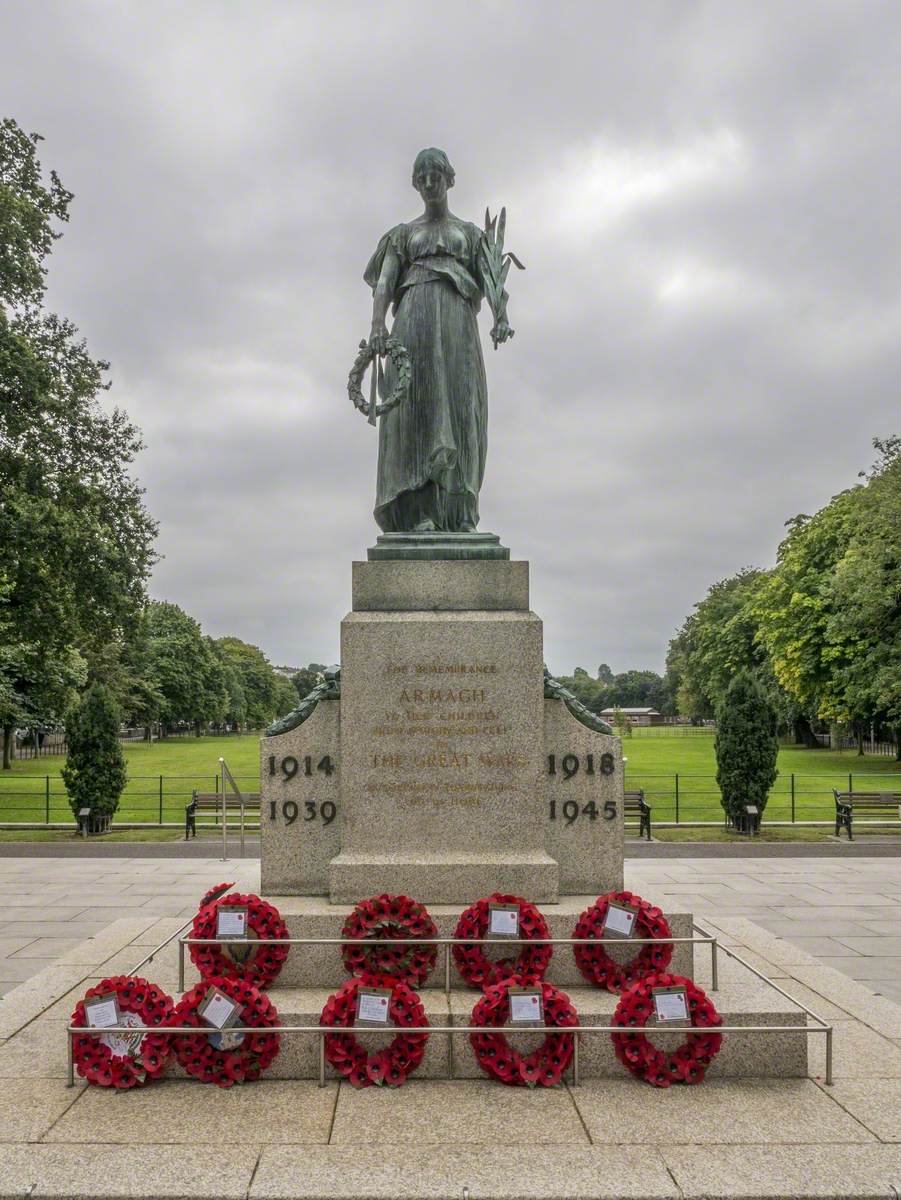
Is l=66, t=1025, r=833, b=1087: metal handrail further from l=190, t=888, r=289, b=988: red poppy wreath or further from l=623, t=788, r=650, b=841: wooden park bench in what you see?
l=623, t=788, r=650, b=841: wooden park bench

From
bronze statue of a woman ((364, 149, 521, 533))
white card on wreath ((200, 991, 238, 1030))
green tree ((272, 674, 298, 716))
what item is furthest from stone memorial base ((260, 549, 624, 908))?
green tree ((272, 674, 298, 716))

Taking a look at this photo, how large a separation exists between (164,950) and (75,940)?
2.80 metres

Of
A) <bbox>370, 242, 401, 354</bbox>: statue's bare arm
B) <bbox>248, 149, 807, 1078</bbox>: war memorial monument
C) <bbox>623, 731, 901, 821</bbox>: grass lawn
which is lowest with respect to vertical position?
<bbox>623, 731, 901, 821</bbox>: grass lawn

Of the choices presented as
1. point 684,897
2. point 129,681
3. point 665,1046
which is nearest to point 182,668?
point 129,681

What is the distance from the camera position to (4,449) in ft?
67.3

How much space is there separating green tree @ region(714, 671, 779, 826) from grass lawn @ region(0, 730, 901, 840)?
142 inches

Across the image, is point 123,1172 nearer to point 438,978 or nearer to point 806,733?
point 438,978

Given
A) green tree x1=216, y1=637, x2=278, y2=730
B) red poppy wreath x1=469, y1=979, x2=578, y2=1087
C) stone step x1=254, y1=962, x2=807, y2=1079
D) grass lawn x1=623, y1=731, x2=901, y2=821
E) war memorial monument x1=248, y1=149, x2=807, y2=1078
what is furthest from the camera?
green tree x1=216, y1=637, x2=278, y2=730

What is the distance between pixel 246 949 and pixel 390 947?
1005 mm

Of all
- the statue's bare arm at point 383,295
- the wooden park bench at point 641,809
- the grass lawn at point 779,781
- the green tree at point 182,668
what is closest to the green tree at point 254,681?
the green tree at point 182,668

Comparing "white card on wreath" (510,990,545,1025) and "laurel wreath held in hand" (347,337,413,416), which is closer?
"white card on wreath" (510,990,545,1025)

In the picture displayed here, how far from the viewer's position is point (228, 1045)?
544cm

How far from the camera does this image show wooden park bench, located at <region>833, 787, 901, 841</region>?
740 inches

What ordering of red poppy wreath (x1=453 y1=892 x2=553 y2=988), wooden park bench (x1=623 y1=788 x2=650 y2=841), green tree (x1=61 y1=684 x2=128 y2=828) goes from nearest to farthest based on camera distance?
red poppy wreath (x1=453 y1=892 x2=553 y2=988), wooden park bench (x1=623 y1=788 x2=650 y2=841), green tree (x1=61 y1=684 x2=128 y2=828)
